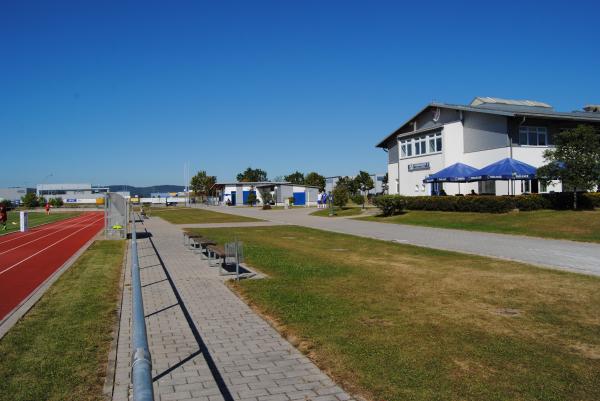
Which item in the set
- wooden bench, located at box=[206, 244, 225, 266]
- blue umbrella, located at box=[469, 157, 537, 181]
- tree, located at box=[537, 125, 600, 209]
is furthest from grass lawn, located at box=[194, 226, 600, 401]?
blue umbrella, located at box=[469, 157, 537, 181]

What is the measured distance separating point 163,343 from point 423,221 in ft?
81.0

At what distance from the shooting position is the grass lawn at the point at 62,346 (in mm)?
4770

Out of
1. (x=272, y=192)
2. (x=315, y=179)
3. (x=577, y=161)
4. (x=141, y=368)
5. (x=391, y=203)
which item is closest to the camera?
(x=141, y=368)

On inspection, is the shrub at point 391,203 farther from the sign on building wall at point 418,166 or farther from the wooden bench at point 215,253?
the wooden bench at point 215,253

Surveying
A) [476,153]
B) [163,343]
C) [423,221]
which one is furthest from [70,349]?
[476,153]

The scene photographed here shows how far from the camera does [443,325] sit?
6797 mm

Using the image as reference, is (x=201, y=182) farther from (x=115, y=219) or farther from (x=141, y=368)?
(x=141, y=368)

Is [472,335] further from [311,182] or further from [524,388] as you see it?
[311,182]

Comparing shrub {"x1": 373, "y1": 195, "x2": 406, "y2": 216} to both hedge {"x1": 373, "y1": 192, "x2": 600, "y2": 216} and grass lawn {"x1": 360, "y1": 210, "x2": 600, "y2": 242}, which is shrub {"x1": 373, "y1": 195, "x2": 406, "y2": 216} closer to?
grass lawn {"x1": 360, "y1": 210, "x2": 600, "y2": 242}

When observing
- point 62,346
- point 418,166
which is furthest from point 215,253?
point 418,166

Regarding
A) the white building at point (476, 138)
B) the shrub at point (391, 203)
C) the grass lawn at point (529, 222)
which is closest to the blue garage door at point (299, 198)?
the white building at point (476, 138)

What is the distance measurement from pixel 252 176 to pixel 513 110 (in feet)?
365

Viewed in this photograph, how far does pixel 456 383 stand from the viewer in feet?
15.5

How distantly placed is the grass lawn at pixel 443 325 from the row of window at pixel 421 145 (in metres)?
29.5
